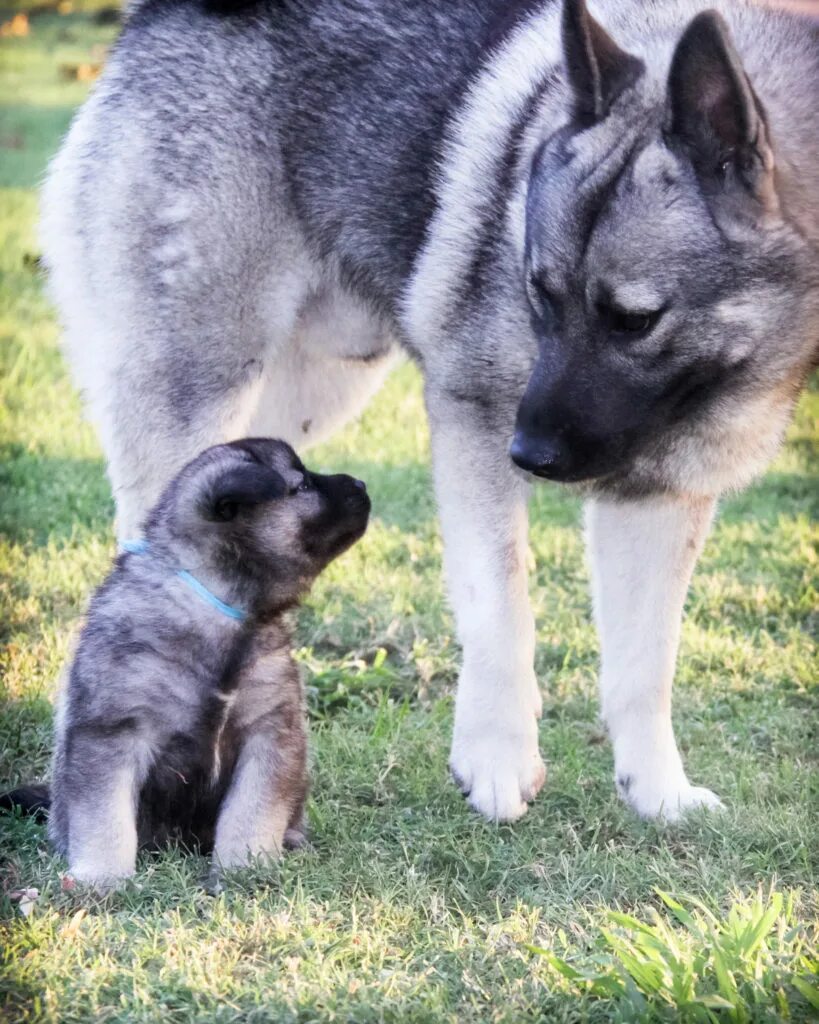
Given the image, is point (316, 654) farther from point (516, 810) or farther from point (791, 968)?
point (791, 968)

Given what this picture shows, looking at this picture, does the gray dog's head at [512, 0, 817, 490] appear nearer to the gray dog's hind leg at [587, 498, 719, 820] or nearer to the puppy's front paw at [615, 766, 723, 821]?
the gray dog's hind leg at [587, 498, 719, 820]

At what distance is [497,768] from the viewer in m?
3.44

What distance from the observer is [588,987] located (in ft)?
7.97

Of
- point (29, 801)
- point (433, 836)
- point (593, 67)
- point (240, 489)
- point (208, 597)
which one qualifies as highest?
point (593, 67)

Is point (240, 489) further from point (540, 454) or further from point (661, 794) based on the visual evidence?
point (661, 794)

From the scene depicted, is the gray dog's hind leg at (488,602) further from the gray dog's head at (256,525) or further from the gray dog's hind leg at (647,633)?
the gray dog's head at (256,525)

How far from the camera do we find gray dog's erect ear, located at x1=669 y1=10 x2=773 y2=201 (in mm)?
2732

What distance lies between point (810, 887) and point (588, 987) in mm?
825

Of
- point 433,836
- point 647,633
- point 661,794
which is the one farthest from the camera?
point 647,633

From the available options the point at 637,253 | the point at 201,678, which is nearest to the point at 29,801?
the point at 201,678

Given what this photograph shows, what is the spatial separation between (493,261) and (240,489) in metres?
0.93

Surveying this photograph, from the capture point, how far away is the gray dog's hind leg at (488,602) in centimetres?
347

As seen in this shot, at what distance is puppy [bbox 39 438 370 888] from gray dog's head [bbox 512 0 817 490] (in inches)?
22.5

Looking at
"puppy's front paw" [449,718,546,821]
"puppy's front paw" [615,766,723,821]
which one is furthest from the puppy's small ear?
"puppy's front paw" [615,766,723,821]
